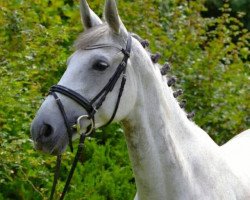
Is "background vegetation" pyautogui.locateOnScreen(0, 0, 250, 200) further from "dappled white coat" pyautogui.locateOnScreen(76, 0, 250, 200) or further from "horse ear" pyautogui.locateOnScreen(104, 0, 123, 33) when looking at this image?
"horse ear" pyautogui.locateOnScreen(104, 0, 123, 33)

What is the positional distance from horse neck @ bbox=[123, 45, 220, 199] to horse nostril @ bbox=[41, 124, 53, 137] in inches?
16.2

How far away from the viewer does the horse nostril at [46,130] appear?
122 inches

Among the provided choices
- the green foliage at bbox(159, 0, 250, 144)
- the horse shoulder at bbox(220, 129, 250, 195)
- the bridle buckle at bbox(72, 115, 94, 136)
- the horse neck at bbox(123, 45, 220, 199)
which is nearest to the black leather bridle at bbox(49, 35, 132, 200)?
the bridle buckle at bbox(72, 115, 94, 136)

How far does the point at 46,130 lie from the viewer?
3.11 metres

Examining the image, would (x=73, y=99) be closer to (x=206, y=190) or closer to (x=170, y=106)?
(x=170, y=106)

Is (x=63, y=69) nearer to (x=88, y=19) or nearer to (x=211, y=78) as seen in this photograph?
(x=211, y=78)

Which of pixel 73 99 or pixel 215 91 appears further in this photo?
pixel 215 91

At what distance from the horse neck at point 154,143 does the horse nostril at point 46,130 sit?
41 cm

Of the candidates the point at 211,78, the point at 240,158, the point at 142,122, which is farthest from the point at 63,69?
the point at 142,122

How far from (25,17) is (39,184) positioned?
5.39ft

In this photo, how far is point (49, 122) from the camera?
310 centimetres

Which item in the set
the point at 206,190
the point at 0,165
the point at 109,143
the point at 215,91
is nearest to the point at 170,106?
the point at 206,190

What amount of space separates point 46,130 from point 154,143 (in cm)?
58

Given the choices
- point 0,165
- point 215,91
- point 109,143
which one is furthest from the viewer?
point 215,91
